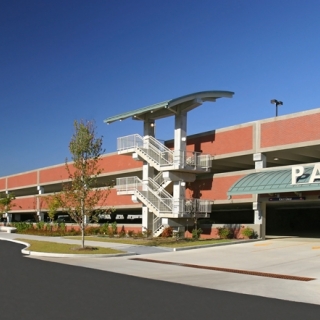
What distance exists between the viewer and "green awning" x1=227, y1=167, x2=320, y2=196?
27372 mm

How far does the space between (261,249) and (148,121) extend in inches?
628

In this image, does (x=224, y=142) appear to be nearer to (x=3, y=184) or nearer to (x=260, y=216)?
(x=260, y=216)

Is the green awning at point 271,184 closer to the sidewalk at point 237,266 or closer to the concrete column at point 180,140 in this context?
the sidewalk at point 237,266

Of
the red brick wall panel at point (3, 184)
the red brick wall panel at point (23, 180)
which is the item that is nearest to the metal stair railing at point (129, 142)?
the red brick wall panel at point (23, 180)

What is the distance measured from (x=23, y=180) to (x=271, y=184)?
50290 millimetres

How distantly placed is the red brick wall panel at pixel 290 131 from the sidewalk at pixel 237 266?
713 cm

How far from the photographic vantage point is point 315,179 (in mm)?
26766

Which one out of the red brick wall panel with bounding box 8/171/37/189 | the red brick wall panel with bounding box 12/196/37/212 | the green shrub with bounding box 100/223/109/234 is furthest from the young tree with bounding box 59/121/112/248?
the red brick wall panel with bounding box 8/171/37/189

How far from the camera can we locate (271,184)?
2888 cm

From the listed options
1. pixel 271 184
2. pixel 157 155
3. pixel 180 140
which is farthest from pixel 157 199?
pixel 271 184

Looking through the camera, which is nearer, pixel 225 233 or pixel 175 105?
pixel 225 233

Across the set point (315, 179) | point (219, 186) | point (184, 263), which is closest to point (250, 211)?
point (219, 186)

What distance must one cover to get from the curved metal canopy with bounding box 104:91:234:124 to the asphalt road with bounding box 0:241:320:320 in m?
20.3

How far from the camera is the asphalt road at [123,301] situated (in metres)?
9.29
